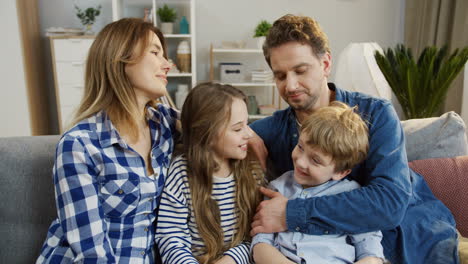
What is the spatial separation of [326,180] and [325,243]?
0.65 feet

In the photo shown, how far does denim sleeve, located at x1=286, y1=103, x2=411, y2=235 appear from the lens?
111cm

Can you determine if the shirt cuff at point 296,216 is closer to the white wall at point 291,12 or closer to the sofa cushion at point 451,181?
the sofa cushion at point 451,181

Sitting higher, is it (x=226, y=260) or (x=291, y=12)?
(x=291, y=12)

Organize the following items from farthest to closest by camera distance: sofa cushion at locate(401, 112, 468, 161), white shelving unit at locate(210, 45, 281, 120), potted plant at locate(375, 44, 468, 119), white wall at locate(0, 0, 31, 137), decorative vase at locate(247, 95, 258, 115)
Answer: decorative vase at locate(247, 95, 258, 115)
white shelving unit at locate(210, 45, 281, 120)
white wall at locate(0, 0, 31, 137)
potted plant at locate(375, 44, 468, 119)
sofa cushion at locate(401, 112, 468, 161)

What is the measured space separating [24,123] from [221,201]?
3.38 m

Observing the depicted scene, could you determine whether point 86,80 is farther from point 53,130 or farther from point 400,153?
point 53,130

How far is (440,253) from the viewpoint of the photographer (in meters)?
1.18

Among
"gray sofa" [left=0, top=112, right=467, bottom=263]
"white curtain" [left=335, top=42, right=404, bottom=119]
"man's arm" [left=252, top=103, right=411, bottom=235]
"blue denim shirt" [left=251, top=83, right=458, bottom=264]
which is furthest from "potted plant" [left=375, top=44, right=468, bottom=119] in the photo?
"gray sofa" [left=0, top=112, right=467, bottom=263]

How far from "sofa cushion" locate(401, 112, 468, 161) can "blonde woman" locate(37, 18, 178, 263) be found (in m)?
1.00

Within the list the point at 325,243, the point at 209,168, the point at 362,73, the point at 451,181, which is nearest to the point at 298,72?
the point at 209,168

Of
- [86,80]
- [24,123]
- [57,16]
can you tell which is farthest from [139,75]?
[57,16]

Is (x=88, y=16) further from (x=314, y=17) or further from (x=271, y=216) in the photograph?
(x=271, y=216)

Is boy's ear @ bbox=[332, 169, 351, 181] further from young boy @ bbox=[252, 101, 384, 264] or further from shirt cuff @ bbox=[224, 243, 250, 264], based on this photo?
shirt cuff @ bbox=[224, 243, 250, 264]

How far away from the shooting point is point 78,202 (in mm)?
1062
